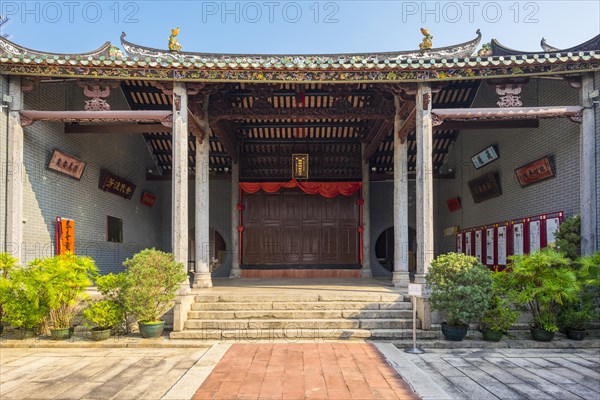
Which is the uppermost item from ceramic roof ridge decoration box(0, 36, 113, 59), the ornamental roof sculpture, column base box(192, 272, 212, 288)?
ceramic roof ridge decoration box(0, 36, 113, 59)

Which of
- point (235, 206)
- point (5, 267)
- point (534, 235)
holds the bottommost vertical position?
point (5, 267)

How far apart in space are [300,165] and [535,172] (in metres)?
6.17

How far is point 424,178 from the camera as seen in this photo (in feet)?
27.6

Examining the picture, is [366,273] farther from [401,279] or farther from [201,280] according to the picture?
[201,280]

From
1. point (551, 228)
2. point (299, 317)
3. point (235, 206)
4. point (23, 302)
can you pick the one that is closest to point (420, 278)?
point (299, 317)

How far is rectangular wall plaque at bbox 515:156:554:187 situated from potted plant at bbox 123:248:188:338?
731 cm

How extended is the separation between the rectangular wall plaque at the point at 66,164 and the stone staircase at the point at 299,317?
4.15 meters

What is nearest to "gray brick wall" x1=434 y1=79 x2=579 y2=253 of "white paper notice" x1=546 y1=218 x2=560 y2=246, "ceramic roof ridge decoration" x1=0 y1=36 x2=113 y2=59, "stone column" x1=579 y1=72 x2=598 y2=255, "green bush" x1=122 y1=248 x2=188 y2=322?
"white paper notice" x1=546 y1=218 x2=560 y2=246

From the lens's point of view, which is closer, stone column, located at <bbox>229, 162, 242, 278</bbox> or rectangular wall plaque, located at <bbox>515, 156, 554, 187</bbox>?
rectangular wall plaque, located at <bbox>515, 156, 554, 187</bbox>

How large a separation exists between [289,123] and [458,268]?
22.8 feet

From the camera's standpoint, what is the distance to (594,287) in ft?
24.2

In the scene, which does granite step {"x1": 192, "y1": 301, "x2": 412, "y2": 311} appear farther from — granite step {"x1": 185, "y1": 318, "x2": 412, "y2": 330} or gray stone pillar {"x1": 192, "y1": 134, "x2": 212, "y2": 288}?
gray stone pillar {"x1": 192, "y1": 134, "x2": 212, "y2": 288}

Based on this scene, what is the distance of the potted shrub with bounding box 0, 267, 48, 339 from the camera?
23.6 ft

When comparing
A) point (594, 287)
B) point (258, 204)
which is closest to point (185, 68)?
point (258, 204)
